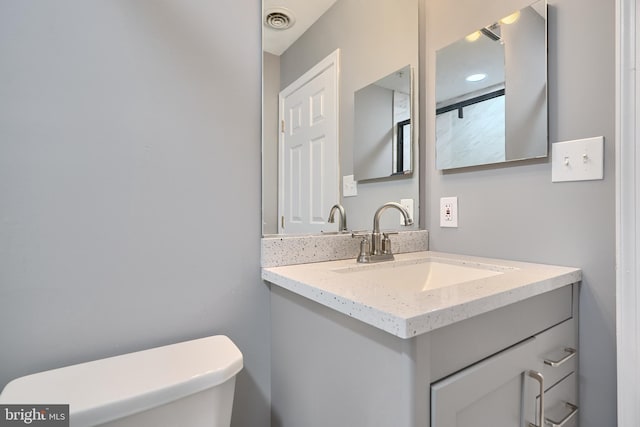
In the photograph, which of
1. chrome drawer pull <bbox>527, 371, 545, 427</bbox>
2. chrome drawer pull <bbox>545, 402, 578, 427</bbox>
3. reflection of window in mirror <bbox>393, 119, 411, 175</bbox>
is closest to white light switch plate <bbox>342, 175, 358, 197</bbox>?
reflection of window in mirror <bbox>393, 119, 411, 175</bbox>

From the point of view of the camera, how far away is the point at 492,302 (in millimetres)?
641

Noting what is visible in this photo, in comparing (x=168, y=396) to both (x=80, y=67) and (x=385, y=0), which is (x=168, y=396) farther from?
(x=385, y=0)

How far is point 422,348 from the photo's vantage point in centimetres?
55

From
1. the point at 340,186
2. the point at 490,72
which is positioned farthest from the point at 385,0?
the point at 340,186

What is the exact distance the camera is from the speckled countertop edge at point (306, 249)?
0.96 metres

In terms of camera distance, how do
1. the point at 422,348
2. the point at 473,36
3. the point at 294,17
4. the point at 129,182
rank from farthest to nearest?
1. the point at 473,36
2. the point at 294,17
3. the point at 129,182
4. the point at 422,348

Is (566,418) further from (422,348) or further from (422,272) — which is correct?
(422,348)

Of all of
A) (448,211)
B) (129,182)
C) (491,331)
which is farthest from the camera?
(448,211)

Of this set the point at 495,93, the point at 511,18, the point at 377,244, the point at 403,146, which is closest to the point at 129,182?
the point at 377,244

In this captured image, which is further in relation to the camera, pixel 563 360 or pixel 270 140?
pixel 270 140

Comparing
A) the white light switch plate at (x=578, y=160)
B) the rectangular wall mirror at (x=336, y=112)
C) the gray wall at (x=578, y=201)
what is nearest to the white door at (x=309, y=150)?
the rectangular wall mirror at (x=336, y=112)

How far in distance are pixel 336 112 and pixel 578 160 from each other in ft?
2.54

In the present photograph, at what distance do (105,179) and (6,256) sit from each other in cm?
24

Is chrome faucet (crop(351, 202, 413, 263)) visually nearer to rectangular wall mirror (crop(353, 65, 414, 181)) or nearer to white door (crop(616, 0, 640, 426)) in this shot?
rectangular wall mirror (crop(353, 65, 414, 181))
